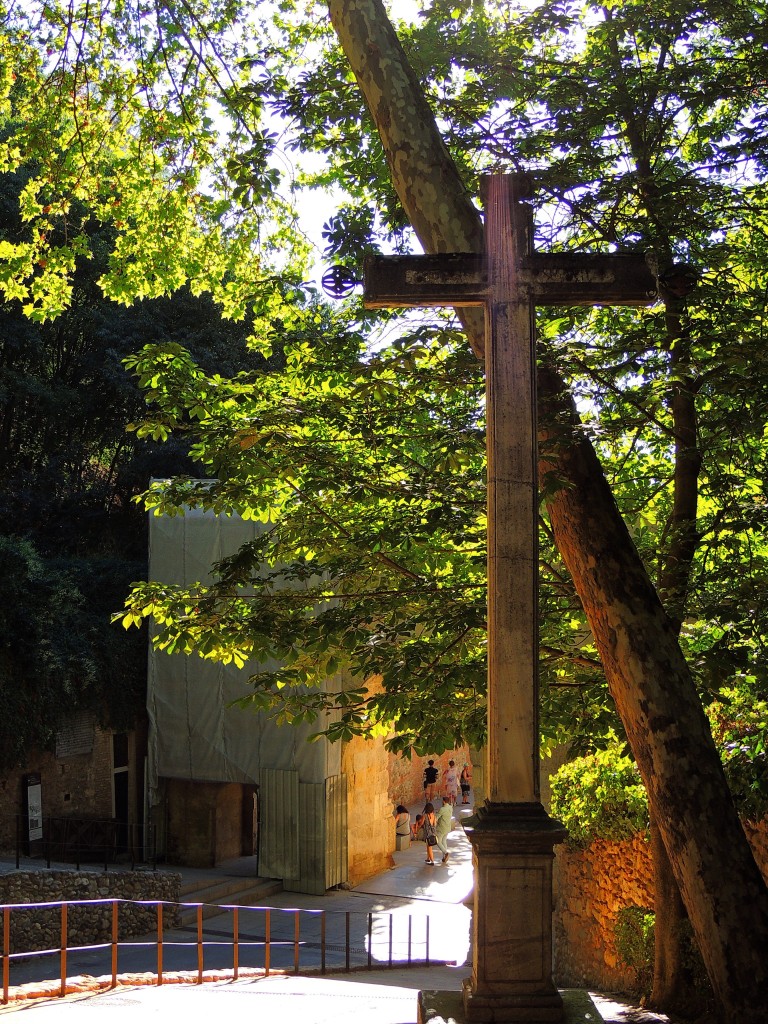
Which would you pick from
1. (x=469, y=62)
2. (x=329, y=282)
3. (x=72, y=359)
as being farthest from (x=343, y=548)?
(x=72, y=359)

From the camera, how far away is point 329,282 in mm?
7859

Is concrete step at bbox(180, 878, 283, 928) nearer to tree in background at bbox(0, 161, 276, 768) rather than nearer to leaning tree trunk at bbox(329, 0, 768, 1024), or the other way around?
tree in background at bbox(0, 161, 276, 768)

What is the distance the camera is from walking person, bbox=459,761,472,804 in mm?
29150

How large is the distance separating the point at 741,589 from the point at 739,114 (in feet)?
12.8

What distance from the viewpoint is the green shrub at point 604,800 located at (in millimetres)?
9945

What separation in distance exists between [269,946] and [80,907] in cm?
459

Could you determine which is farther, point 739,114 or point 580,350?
point 739,114

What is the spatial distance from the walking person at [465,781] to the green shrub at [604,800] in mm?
18034

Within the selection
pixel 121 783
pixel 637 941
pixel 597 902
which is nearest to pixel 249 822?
Answer: pixel 121 783

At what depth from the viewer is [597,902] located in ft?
35.2

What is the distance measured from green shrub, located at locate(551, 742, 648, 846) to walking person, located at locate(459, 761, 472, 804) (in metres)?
18.0

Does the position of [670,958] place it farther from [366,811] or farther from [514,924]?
[366,811]

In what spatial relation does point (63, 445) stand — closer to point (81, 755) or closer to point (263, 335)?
point (81, 755)

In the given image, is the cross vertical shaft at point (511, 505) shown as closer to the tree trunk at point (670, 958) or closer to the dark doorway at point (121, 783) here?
the tree trunk at point (670, 958)
